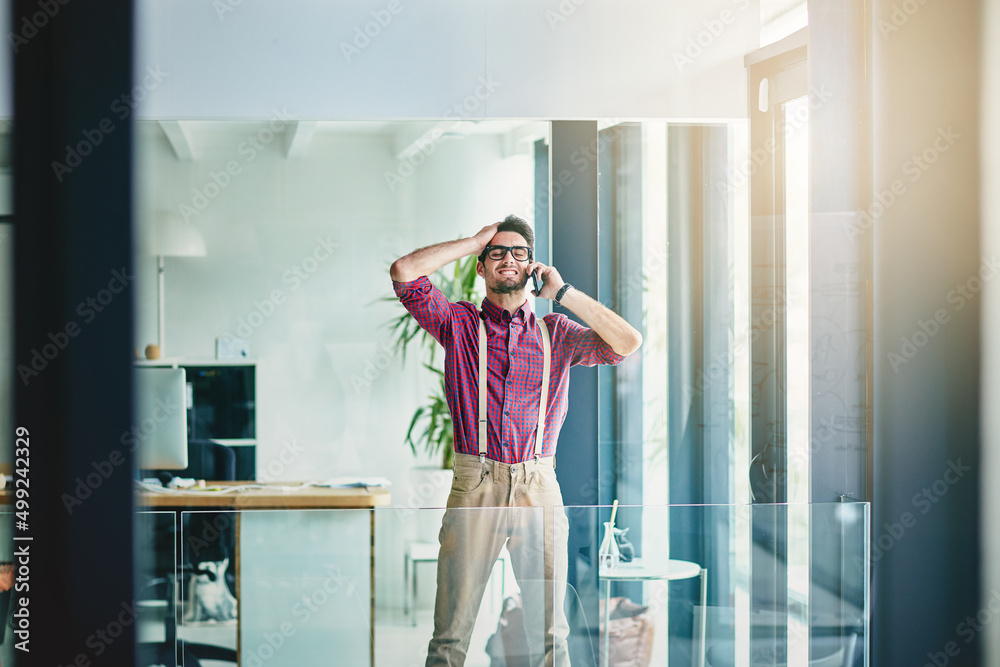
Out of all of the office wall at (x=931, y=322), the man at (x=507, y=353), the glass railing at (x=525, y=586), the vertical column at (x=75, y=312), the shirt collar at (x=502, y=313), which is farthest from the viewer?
the shirt collar at (x=502, y=313)

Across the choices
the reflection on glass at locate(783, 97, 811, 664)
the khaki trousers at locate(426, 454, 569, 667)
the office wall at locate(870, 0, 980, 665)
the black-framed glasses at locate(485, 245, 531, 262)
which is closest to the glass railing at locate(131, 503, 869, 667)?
the khaki trousers at locate(426, 454, 569, 667)

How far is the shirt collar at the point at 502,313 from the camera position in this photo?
324 cm

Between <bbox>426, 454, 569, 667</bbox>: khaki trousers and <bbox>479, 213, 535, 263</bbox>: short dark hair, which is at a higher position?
<bbox>479, 213, 535, 263</bbox>: short dark hair

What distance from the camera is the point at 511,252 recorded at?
3334mm

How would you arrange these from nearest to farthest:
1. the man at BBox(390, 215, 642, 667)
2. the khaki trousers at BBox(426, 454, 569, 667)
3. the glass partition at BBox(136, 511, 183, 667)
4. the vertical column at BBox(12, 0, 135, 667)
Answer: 1. the vertical column at BBox(12, 0, 135, 667)
2. the glass partition at BBox(136, 511, 183, 667)
3. the khaki trousers at BBox(426, 454, 569, 667)
4. the man at BBox(390, 215, 642, 667)

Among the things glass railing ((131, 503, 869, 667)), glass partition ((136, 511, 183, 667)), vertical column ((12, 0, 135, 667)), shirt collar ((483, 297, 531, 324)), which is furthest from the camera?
shirt collar ((483, 297, 531, 324))

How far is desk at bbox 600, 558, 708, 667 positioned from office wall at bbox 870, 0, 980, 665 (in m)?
0.66

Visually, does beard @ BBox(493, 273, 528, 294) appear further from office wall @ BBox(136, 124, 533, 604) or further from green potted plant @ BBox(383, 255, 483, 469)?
office wall @ BBox(136, 124, 533, 604)

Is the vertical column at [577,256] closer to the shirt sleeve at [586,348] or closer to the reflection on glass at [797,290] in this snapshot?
the shirt sleeve at [586,348]

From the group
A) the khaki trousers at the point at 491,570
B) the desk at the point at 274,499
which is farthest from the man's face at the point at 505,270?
the khaki trousers at the point at 491,570

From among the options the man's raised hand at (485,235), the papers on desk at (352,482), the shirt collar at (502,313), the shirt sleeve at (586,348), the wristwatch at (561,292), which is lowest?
the papers on desk at (352,482)

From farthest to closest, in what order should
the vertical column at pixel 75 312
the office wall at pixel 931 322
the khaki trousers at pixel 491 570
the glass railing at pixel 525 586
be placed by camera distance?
the office wall at pixel 931 322
the khaki trousers at pixel 491 570
the glass railing at pixel 525 586
the vertical column at pixel 75 312

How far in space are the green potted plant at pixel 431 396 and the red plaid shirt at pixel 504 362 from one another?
42 millimetres

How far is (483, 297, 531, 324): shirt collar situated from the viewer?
3237 millimetres
